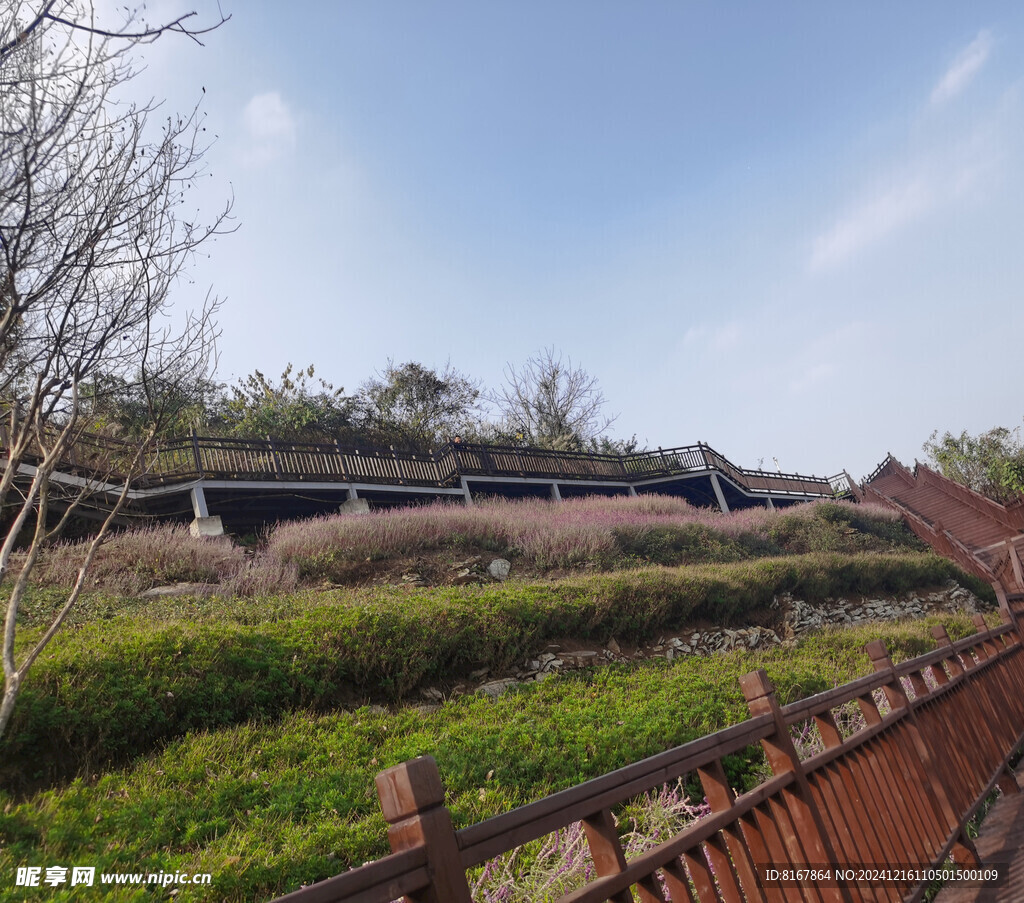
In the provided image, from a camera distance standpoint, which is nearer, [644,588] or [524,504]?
[644,588]

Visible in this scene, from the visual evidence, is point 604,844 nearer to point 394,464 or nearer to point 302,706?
point 302,706

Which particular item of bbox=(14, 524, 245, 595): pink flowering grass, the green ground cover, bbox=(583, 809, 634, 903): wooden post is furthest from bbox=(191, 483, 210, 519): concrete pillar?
bbox=(583, 809, 634, 903): wooden post

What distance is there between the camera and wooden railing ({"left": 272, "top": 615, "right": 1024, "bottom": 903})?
143cm

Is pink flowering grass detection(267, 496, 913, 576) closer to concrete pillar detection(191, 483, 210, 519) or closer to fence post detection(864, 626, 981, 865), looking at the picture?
concrete pillar detection(191, 483, 210, 519)

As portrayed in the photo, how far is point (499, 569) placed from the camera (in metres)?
13.1

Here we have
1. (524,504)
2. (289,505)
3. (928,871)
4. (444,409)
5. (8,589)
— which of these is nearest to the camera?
(928,871)

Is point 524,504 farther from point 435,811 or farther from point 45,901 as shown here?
point 435,811

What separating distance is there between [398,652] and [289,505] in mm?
11954

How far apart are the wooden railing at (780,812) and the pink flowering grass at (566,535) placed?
31.6 feet

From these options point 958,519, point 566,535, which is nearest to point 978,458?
point 958,519

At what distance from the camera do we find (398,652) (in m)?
7.50

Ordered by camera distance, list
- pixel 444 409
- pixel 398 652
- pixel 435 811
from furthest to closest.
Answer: pixel 444 409 → pixel 398 652 → pixel 435 811

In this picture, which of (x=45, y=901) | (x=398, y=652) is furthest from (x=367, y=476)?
(x=45, y=901)

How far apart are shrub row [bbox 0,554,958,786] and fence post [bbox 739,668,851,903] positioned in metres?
4.87
